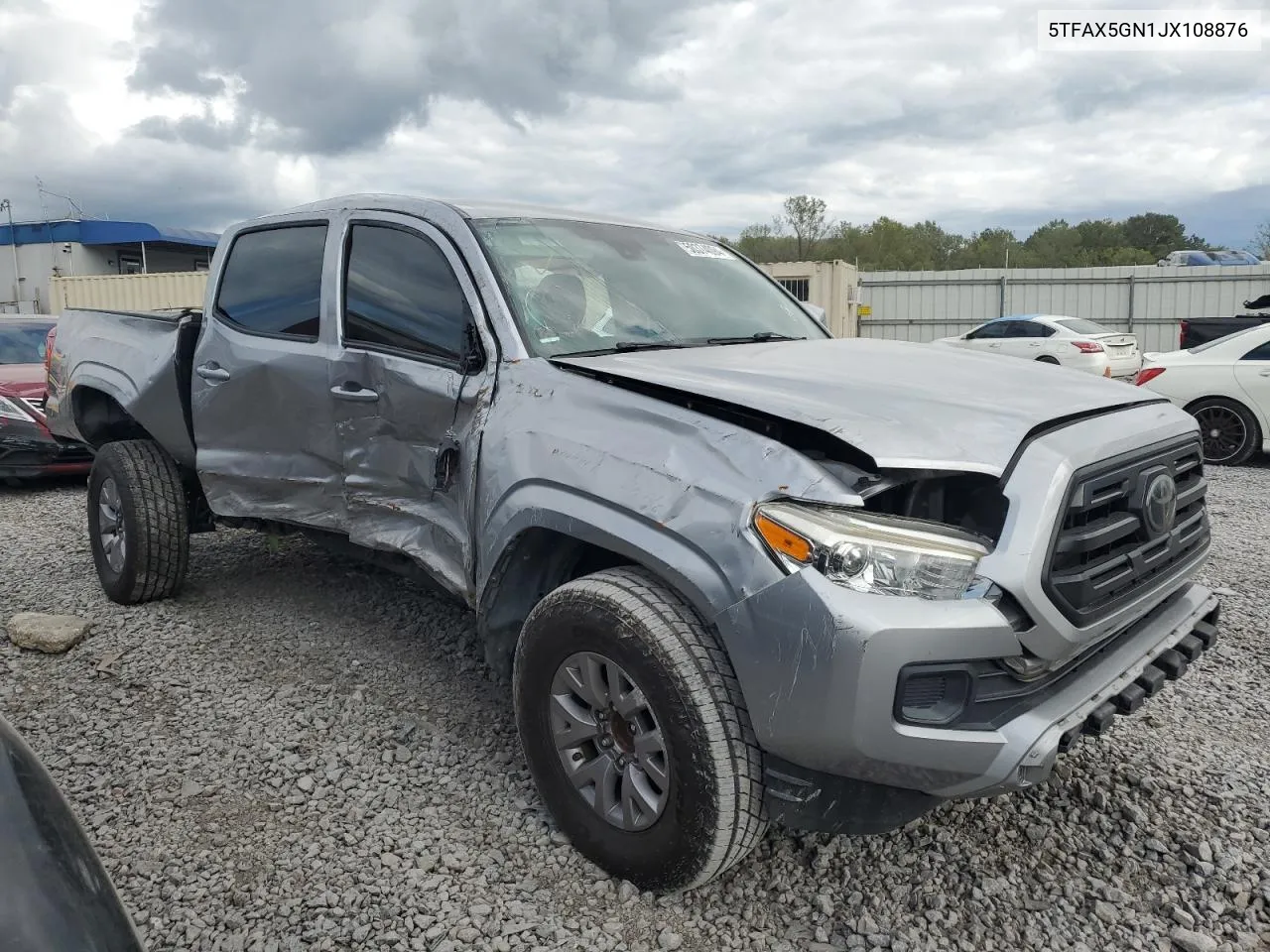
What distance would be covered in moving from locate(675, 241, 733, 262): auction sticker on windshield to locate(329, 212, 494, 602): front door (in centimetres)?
110

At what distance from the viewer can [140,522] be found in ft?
14.3

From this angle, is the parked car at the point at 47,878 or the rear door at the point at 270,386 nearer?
the parked car at the point at 47,878

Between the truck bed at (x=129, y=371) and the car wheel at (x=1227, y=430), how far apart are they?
8.65 metres

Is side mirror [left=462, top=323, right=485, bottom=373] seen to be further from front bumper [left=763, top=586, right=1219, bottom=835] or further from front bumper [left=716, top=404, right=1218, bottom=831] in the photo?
front bumper [left=763, top=586, right=1219, bottom=835]

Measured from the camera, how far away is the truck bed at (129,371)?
14.1 ft

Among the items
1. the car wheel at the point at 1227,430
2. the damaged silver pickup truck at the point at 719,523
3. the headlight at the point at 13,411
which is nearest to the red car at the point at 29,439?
the headlight at the point at 13,411

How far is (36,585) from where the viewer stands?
5102 millimetres

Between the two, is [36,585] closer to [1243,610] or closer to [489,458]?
[489,458]

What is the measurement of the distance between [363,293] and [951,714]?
8.36 feet

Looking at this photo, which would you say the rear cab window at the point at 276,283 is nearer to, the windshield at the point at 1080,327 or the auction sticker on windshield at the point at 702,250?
the auction sticker on windshield at the point at 702,250

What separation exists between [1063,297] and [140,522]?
952 inches

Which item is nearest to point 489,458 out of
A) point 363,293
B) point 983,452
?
point 363,293

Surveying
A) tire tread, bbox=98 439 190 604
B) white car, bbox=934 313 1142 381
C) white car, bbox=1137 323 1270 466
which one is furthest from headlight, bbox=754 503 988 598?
white car, bbox=934 313 1142 381

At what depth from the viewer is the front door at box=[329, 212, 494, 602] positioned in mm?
2992
